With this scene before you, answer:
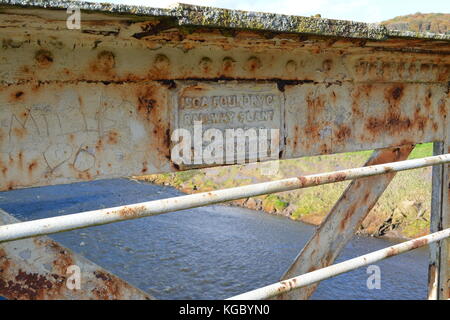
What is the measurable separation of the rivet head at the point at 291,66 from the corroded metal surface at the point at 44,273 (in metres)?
1.41

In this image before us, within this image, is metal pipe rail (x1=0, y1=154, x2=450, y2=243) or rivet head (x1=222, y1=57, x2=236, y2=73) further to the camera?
rivet head (x1=222, y1=57, x2=236, y2=73)

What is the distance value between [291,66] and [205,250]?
1166 cm

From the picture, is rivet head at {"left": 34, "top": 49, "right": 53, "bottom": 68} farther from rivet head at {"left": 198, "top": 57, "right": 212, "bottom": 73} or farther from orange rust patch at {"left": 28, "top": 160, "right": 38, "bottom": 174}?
rivet head at {"left": 198, "top": 57, "right": 212, "bottom": 73}

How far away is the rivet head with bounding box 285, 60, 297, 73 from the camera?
2547mm

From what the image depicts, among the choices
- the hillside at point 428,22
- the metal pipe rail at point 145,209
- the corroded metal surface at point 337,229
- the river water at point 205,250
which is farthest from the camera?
the hillside at point 428,22

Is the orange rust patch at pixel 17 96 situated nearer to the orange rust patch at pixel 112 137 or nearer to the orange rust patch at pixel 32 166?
the orange rust patch at pixel 32 166

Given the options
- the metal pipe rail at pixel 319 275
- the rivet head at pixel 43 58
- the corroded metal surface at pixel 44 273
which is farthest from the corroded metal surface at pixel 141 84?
the metal pipe rail at pixel 319 275

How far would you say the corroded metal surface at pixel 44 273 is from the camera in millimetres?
1958

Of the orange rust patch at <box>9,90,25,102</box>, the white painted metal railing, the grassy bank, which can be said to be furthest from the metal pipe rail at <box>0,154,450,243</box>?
the grassy bank

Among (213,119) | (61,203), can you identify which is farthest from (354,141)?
(61,203)

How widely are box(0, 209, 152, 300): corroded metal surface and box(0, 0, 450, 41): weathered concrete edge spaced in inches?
39.5

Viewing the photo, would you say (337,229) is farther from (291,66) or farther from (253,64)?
(253,64)

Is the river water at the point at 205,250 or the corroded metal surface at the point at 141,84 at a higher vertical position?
the corroded metal surface at the point at 141,84

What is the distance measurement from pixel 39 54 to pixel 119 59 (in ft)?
1.07
